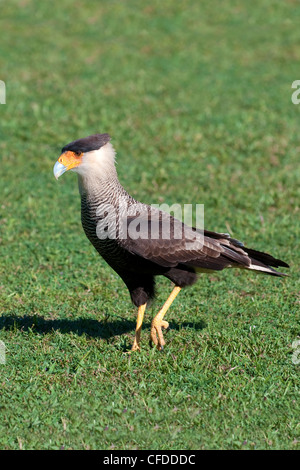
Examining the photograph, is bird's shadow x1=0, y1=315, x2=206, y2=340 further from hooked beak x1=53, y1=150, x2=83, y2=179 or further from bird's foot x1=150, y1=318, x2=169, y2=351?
hooked beak x1=53, y1=150, x2=83, y2=179

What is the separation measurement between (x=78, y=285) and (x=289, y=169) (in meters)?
4.12

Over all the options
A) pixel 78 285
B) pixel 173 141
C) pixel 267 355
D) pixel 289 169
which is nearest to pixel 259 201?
pixel 289 169

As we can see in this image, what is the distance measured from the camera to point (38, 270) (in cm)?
698

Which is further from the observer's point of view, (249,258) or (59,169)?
(249,258)

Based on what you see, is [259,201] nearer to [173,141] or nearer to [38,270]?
[173,141]

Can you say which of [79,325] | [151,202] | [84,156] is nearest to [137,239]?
[84,156]

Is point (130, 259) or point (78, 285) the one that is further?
point (78, 285)

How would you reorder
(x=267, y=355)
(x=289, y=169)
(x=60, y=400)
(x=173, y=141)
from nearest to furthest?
(x=60, y=400) < (x=267, y=355) < (x=289, y=169) < (x=173, y=141)

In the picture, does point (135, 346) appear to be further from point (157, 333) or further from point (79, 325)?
point (79, 325)

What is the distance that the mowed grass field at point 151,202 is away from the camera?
446cm

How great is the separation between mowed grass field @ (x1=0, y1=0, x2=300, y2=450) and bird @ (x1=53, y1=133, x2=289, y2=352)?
0.50 m

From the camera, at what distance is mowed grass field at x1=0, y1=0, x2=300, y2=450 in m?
4.46

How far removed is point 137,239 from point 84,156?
75 cm

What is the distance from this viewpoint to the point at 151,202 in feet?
28.3
